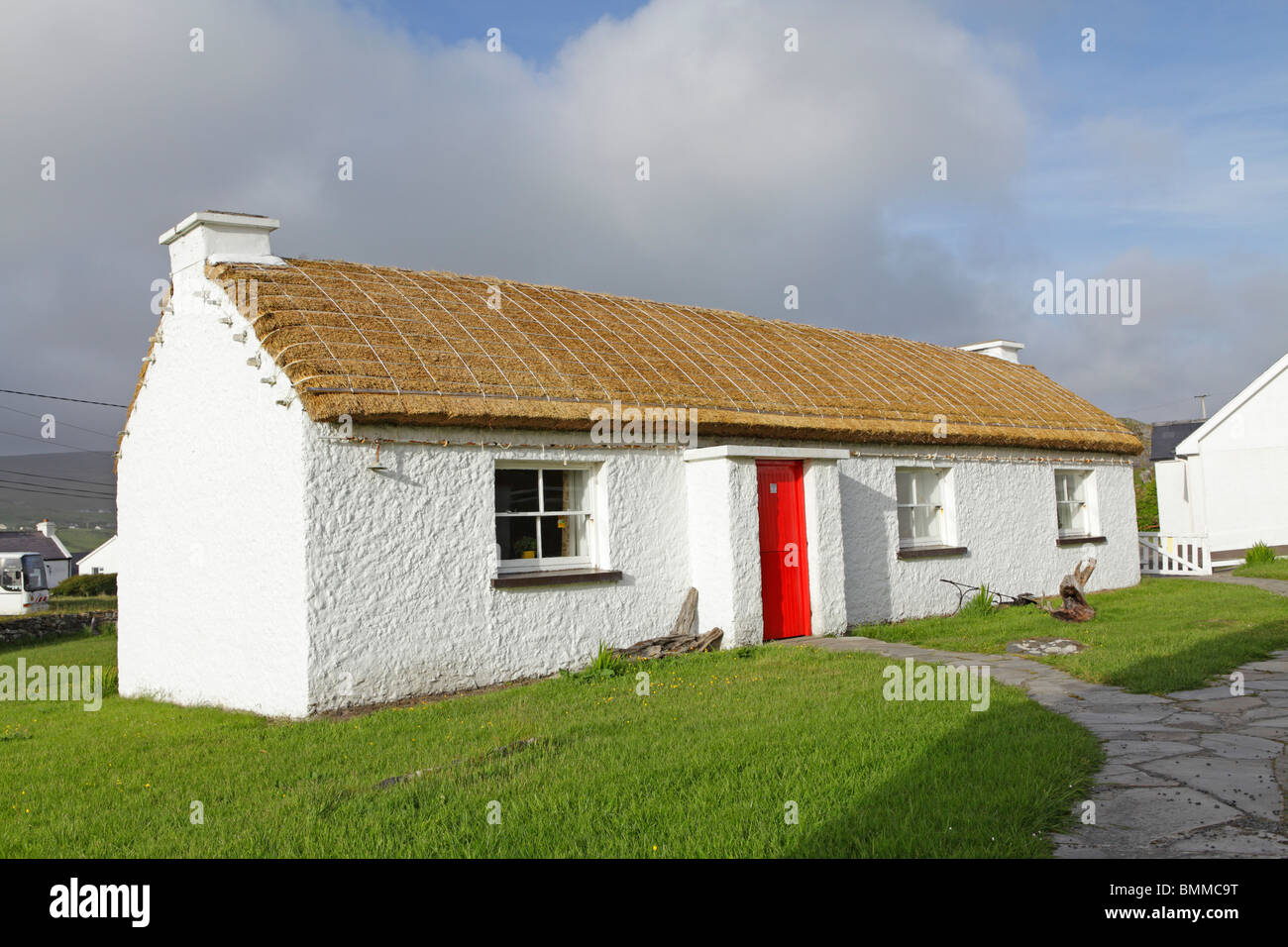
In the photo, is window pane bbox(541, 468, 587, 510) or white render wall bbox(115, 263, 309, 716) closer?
white render wall bbox(115, 263, 309, 716)

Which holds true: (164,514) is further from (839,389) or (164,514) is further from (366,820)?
(839,389)

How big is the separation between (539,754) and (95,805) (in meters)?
2.72

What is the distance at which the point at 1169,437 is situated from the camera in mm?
39031

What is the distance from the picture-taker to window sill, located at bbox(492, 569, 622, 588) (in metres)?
9.64

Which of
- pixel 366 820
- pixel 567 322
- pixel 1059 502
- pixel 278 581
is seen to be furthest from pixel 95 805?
pixel 1059 502

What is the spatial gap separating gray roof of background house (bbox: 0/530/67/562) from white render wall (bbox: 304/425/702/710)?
145 feet

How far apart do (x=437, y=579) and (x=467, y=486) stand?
3.17 feet

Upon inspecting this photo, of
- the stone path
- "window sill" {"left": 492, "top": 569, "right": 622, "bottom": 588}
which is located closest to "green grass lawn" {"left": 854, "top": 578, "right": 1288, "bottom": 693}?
the stone path

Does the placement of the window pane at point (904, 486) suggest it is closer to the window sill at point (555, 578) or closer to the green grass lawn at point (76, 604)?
the window sill at point (555, 578)

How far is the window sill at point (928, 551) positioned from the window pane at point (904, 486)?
0.72 m

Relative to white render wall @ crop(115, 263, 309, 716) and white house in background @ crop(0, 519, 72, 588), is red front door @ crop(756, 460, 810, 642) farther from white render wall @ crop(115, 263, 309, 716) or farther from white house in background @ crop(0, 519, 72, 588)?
white house in background @ crop(0, 519, 72, 588)

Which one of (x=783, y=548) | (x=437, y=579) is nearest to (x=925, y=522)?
(x=783, y=548)

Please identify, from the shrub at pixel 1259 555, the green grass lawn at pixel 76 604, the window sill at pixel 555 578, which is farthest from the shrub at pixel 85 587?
the shrub at pixel 1259 555

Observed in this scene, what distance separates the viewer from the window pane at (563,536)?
34.0 feet
